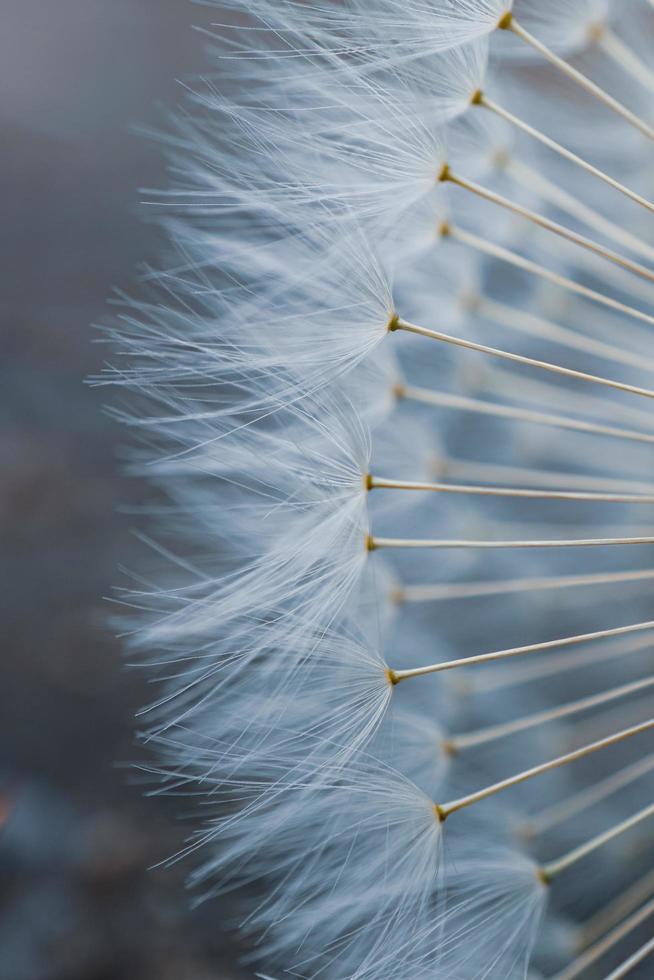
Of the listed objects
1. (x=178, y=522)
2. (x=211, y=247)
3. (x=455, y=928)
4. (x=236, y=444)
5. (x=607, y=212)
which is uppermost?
(x=607, y=212)

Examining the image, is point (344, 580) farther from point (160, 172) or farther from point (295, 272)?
point (160, 172)

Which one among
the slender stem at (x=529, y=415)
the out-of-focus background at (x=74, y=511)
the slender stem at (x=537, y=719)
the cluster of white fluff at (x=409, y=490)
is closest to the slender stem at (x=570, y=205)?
the cluster of white fluff at (x=409, y=490)

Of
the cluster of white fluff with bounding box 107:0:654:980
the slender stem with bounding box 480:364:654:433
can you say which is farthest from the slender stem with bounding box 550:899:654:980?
the slender stem with bounding box 480:364:654:433

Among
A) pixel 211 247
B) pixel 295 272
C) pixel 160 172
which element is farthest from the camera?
pixel 160 172

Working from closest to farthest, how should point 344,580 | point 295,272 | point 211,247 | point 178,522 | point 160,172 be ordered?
point 344,580
point 295,272
point 211,247
point 178,522
point 160,172

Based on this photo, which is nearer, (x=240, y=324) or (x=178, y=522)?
(x=240, y=324)

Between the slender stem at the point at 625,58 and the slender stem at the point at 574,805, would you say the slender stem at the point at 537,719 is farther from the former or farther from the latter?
the slender stem at the point at 625,58

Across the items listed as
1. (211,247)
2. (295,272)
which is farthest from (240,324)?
(211,247)

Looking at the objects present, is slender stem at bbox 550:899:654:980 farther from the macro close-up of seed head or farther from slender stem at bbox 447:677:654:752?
slender stem at bbox 447:677:654:752
